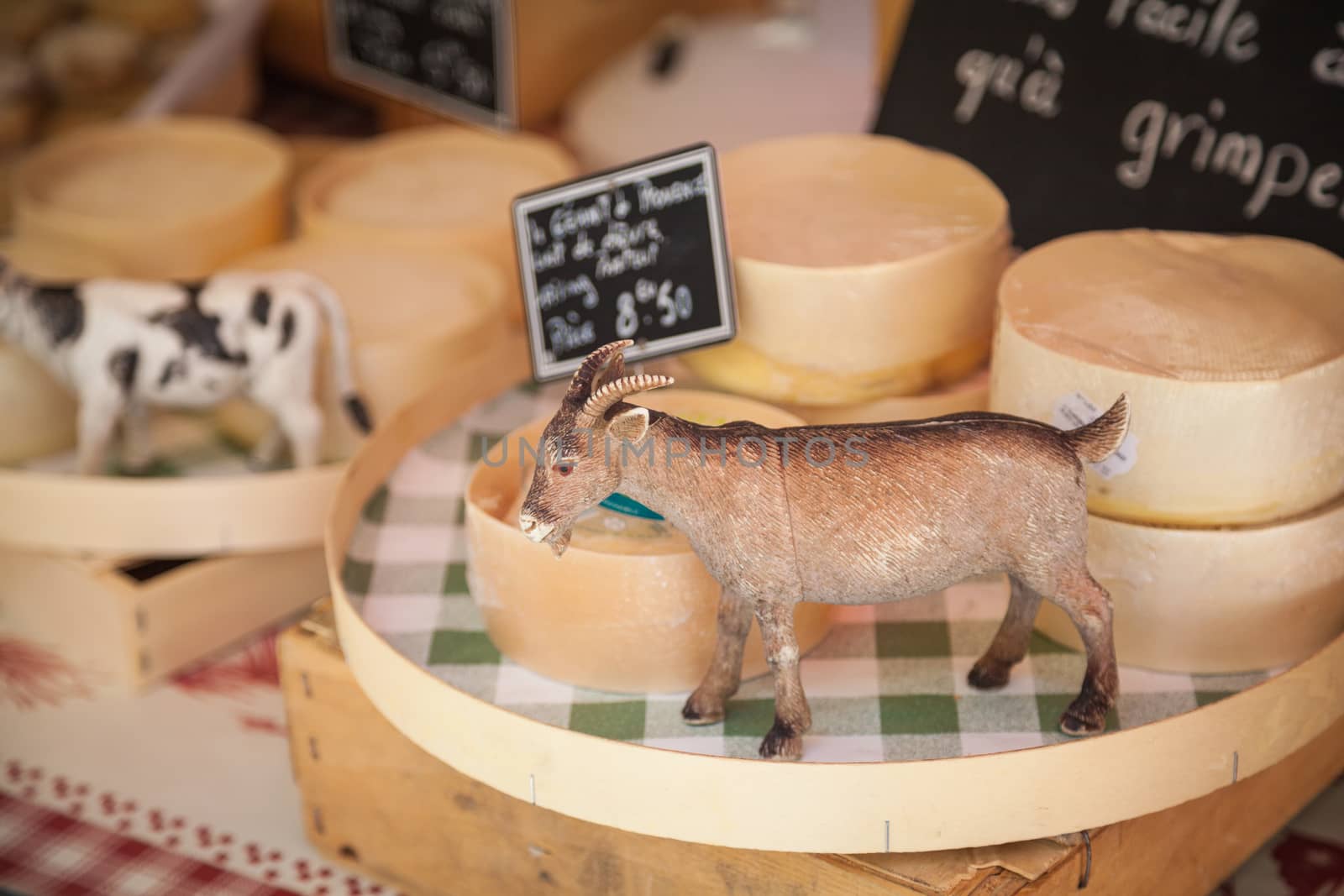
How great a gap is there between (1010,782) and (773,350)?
0.67 metres

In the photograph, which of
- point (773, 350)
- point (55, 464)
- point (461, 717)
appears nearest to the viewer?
point (461, 717)

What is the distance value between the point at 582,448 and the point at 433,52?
2029 mm

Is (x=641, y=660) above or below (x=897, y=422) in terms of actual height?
below

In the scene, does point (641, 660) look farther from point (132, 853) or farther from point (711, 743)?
point (132, 853)

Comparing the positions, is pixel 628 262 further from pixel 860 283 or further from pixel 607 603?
pixel 607 603

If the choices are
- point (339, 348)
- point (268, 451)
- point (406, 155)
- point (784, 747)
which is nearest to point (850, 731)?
point (784, 747)

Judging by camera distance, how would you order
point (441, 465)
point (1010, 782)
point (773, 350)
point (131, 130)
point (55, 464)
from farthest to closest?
point (131, 130), point (55, 464), point (441, 465), point (773, 350), point (1010, 782)

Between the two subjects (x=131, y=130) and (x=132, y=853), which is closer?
(x=132, y=853)

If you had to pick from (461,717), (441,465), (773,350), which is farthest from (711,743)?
(441,465)

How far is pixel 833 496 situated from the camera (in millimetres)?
1551

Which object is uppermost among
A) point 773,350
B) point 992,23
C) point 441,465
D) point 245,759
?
point 992,23

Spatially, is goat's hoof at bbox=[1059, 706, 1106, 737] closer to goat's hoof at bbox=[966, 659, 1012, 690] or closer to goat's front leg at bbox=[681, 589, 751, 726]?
goat's hoof at bbox=[966, 659, 1012, 690]

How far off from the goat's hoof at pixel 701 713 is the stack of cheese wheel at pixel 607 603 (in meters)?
0.07

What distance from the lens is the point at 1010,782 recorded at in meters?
1.57
